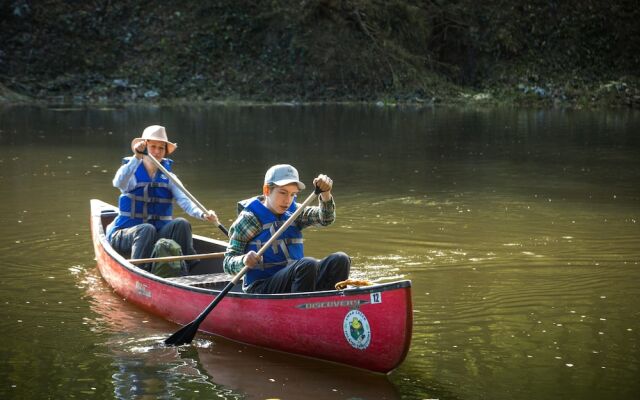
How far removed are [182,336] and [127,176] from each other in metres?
1.95

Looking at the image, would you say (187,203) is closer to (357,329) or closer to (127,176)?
(127,176)

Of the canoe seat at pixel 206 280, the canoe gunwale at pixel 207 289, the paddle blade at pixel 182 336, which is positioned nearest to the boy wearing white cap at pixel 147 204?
the canoe gunwale at pixel 207 289

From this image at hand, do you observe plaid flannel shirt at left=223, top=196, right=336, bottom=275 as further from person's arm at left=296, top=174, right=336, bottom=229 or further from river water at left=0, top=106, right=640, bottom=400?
river water at left=0, top=106, right=640, bottom=400

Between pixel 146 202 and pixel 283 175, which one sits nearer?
pixel 283 175

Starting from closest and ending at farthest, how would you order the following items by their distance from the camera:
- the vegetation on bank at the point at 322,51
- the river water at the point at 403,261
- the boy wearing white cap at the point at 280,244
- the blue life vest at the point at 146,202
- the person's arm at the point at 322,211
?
the river water at the point at 403,261 < the person's arm at the point at 322,211 < the boy wearing white cap at the point at 280,244 < the blue life vest at the point at 146,202 < the vegetation on bank at the point at 322,51

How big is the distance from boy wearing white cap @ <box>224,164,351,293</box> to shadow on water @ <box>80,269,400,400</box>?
46 centimetres

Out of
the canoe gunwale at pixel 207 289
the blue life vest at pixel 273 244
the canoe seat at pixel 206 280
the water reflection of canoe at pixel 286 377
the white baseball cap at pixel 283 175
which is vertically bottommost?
the water reflection of canoe at pixel 286 377

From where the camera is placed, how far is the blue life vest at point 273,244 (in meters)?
6.36

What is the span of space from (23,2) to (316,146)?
16166mm

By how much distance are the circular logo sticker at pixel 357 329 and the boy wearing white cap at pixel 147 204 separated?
2596mm

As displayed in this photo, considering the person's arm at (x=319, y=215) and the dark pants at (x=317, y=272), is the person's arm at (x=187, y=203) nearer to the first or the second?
the person's arm at (x=319, y=215)

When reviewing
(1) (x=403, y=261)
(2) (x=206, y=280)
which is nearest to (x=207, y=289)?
(2) (x=206, y=280)

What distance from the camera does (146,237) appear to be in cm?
791

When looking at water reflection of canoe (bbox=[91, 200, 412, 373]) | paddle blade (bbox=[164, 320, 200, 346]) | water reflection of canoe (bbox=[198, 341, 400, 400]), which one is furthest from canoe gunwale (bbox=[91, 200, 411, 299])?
water reflection of canoe (bbox=[198, 341, 400, 400])
